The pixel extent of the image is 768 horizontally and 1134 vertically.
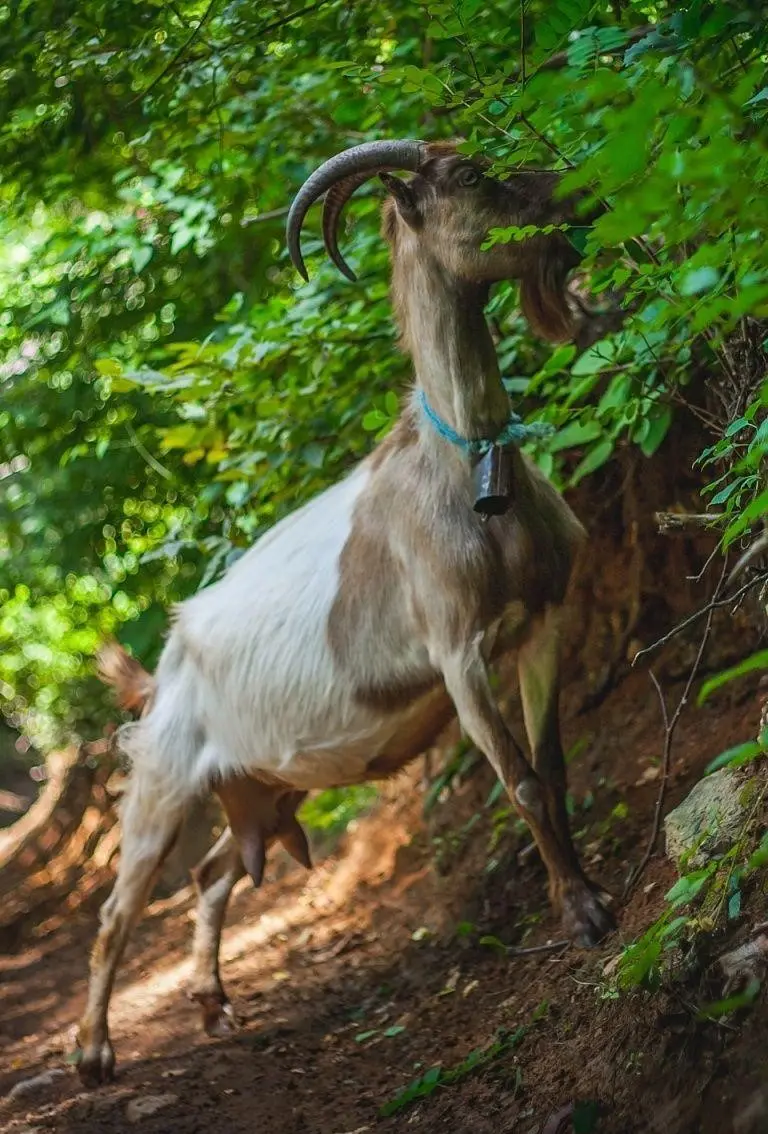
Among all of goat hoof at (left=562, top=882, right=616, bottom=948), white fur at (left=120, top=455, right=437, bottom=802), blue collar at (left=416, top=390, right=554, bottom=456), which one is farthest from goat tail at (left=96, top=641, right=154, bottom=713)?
goat hoof at (left=562, top=882, right=616, bottom=948)

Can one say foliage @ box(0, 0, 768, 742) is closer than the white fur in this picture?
Yes

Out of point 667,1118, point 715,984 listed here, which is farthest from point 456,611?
point 667,1118

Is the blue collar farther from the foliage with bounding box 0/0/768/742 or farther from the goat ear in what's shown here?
the goat ear

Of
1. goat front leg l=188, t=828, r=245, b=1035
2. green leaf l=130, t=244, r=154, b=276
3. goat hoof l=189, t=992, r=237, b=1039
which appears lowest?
goat hoof l=189, t=992, r=237, b=1039

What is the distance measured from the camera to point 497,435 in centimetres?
320

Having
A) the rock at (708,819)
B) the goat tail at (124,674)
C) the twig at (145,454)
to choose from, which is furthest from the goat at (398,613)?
the twig at (145,454)

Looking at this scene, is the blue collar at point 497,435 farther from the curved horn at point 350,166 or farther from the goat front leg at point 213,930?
the goat front leg at point 213,930

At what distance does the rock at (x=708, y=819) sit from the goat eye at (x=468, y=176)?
153 centimetres

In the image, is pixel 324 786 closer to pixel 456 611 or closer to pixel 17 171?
pixel 456 611

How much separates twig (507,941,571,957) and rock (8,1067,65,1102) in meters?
1.63

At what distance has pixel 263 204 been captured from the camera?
4.71 meters

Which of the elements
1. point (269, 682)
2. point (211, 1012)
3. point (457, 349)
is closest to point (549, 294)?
point (457, 349)

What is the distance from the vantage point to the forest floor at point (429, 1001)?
2135mm

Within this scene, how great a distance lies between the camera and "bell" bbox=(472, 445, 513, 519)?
3.05 metres
